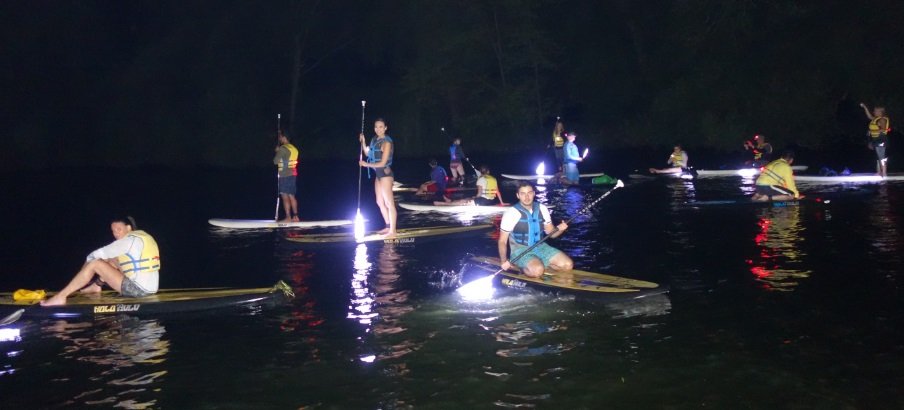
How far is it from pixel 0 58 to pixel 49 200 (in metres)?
26.1

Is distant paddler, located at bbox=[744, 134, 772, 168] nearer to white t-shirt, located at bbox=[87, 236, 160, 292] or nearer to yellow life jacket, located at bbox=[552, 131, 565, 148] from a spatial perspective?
yellow life jacket, located at bbox=[552, 131, 565, 148]

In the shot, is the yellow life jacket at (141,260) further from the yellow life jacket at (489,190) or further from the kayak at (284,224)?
the yellow life jacket at (489,190)

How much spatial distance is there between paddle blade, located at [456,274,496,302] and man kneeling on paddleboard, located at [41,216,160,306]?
3830 mm

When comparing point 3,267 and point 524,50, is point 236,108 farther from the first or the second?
point 3,267

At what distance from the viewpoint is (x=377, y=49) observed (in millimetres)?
61188

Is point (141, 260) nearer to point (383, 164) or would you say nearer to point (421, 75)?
point (383, 164)

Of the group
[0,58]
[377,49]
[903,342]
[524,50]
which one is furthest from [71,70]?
[903,342]

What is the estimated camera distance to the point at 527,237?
12141mm

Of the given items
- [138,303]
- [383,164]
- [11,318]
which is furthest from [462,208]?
[11,318]

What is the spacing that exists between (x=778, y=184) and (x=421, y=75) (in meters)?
38.4

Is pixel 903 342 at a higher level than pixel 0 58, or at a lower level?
lower

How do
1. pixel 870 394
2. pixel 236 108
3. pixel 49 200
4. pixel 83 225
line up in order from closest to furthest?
1. pixel 870 394
2. pixel 83 225
3. pixel 49 200
4. pixel 236 108

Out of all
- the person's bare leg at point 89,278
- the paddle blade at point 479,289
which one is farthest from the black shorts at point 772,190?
the person's bare leg at point 89,278

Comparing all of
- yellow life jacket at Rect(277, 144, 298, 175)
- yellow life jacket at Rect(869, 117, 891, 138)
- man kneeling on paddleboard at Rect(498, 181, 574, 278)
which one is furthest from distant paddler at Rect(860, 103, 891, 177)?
man kneeling on paddleboard at Rect(498, 181, 574, 278)
